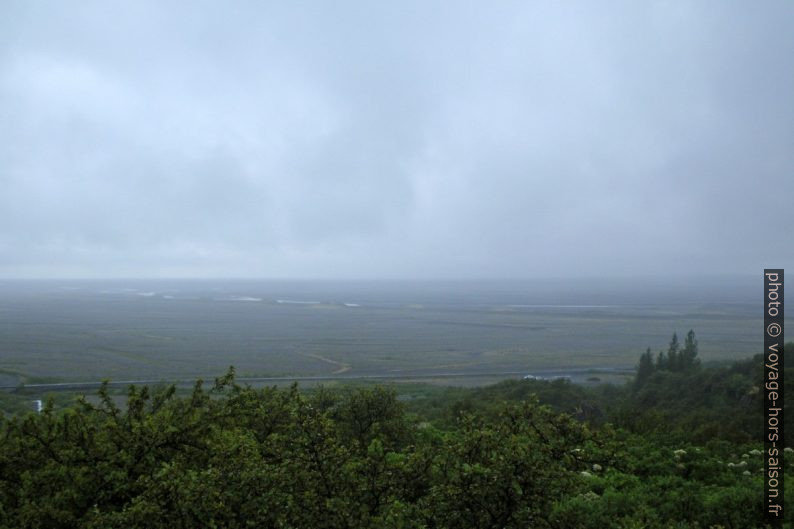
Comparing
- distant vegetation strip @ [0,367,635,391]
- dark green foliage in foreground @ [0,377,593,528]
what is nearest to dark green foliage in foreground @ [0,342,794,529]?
dark green foliage in foreground @ [0,377,593,528]

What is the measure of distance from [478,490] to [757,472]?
12556 mm

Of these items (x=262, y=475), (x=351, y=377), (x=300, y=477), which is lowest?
A: (x=351, y=377)

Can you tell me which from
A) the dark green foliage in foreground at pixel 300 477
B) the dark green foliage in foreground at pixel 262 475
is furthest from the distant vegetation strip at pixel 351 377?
the dark green foliage in foreground at pixel 262 475

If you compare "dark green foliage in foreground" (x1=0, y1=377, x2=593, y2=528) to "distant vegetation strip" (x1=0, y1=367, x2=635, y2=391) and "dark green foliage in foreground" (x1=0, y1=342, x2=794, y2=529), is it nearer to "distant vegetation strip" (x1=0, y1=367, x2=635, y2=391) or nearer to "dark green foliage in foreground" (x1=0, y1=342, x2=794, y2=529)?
"dark green foliage in foreground" (x1=0, y1=342, x2=794, y2=529)

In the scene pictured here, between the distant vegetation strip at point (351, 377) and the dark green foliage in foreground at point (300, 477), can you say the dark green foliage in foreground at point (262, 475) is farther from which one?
the distant vegetation strip at point (351, 377)

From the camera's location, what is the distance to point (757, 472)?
1586 centimetres

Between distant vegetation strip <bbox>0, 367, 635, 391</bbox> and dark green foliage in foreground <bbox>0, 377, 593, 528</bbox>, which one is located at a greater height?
dark green foliage in foreground <bbox>0, 377, 593, 528</bbox>

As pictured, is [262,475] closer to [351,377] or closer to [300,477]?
[300,477]

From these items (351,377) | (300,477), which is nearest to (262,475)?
(300,477)

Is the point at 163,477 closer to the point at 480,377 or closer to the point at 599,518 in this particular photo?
the point at 599,518

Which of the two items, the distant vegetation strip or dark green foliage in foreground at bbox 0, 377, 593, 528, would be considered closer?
dark green foliage in foreground at bbox 0, 377, 593, 528

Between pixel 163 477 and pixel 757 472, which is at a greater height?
pixel 163 477

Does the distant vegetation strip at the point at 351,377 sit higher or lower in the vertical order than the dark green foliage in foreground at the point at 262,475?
lower

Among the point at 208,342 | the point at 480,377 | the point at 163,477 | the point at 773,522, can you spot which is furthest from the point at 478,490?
the point at 208,342
